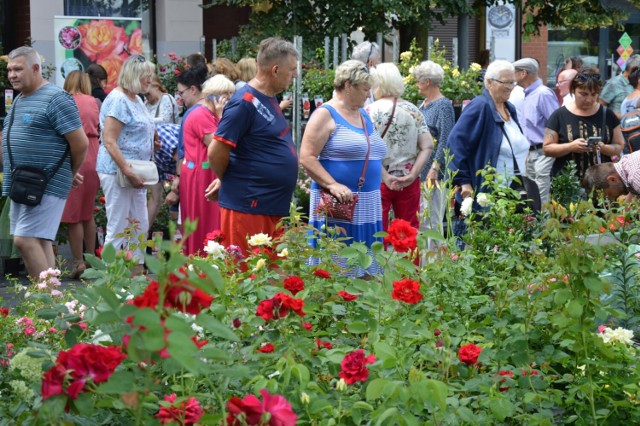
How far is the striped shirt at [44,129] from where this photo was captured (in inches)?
275

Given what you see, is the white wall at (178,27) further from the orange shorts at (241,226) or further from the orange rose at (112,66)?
the orange shorts at (241,226)

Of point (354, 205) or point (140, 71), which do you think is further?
point (140, 71)

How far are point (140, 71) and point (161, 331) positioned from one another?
6.34 meters

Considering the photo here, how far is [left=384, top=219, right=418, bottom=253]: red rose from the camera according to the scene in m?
3.80

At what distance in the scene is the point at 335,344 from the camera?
11.4ft

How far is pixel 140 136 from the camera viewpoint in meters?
8.25

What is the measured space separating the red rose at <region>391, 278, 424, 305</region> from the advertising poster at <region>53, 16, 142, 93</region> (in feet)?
31.6

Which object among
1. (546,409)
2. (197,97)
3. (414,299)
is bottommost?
(546,409)

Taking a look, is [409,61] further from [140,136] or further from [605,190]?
[605,190]

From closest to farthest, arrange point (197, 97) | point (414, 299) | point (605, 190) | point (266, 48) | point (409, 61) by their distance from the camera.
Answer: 1. point (414, 299)
2. point (605, 190)
3. point (266, 48)
4. point (197, 97)
5. point (409, 61)

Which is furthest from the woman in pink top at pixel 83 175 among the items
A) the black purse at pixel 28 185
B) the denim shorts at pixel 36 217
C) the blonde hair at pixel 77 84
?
the black purse at pixel 28 185

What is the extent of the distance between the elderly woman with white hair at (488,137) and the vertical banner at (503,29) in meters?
13.6

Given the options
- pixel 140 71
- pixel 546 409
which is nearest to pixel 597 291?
pixel 546 409

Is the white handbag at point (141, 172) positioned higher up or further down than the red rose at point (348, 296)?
higher up
